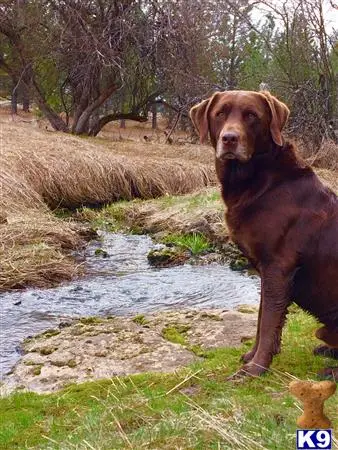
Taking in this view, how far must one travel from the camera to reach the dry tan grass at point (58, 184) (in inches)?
372

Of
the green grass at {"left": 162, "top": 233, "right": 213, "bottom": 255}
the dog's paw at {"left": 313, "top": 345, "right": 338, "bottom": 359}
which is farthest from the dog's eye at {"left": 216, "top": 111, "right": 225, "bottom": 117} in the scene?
the green grass at {"left": 162, "top": 233, "right": 213, "bottom": 255}

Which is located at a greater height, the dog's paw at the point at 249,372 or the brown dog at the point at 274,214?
the brown dog at the point at 274,214

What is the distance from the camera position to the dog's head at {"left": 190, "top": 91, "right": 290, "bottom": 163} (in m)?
4.27

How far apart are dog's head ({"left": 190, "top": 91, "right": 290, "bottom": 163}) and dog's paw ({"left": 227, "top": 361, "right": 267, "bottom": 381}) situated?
1.32m

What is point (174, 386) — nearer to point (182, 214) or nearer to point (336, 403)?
point (336, 403)

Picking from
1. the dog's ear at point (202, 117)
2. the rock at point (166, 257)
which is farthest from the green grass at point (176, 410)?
the rock at point (166, 257)

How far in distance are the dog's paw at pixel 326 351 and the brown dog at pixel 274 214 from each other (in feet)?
0.86

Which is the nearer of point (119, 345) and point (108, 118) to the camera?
point (119, 345)

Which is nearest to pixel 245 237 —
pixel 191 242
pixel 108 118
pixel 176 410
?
pixel 176 410

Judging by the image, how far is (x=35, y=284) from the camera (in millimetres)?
8883

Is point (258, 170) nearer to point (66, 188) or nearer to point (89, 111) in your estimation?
point (66, 188)

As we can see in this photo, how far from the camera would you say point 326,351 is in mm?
4871

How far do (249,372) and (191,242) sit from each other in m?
6.83

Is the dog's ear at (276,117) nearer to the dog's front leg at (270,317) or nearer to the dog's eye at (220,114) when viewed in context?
the dog's eye at (220,114)
